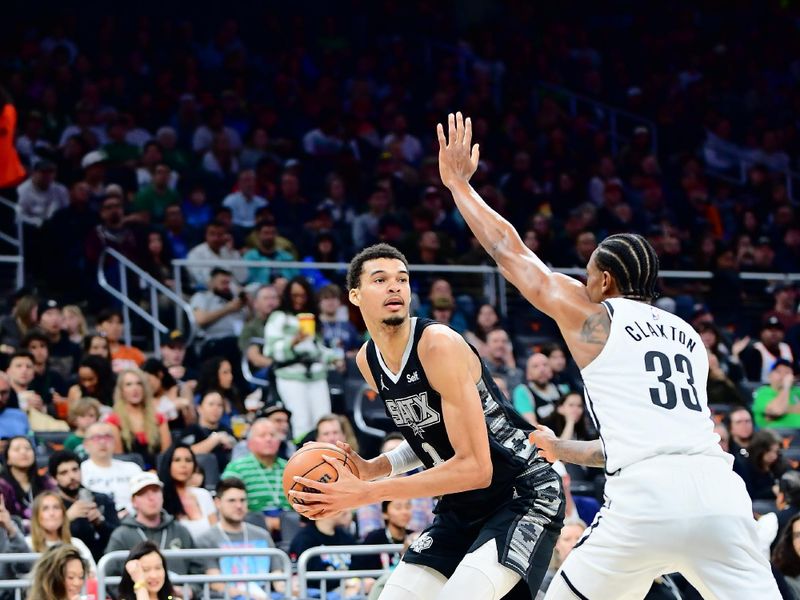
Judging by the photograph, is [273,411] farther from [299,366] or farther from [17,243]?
[17,243]

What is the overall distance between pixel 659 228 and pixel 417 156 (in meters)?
3.21

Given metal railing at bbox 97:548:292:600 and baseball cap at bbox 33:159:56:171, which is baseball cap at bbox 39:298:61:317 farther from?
metal railing at bbox 97:548:292:600

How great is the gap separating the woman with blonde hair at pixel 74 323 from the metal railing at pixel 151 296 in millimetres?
640

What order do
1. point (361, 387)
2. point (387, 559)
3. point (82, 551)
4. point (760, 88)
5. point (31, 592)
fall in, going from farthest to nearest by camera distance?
point (760, 88) → point (361, 387) → point (387, 559) → point (82, 551) → point (31, 592)

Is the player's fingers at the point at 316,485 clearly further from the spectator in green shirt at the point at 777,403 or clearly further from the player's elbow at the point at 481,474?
the spectator in green shirt at the point at 777,403

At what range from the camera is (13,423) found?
421 inches

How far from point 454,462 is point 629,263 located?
1.09 meters

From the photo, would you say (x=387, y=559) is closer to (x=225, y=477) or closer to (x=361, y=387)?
(x=225, y=477)

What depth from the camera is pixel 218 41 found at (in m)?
18.5

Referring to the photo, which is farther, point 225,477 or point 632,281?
point 225,477

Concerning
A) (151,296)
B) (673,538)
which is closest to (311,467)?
(673,538)

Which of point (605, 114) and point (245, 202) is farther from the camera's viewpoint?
point (605, 114)

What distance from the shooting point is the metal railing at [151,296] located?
1317 centimetres

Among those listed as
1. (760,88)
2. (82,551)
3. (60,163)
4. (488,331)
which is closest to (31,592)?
(82,551)
